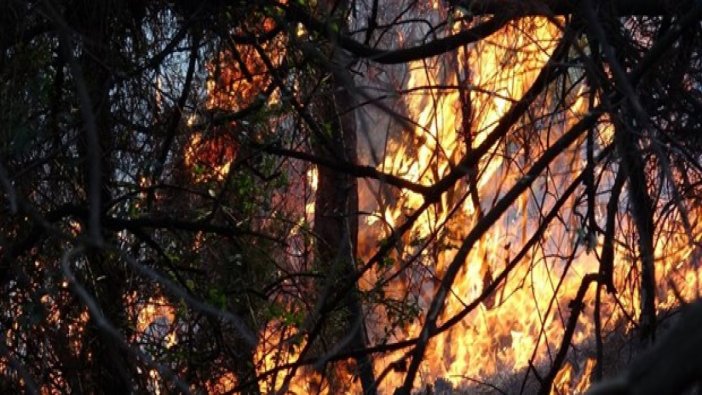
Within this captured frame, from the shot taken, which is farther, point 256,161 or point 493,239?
point 493,239

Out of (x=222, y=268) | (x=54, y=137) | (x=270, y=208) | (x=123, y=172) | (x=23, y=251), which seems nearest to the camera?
(x=23, y=251)

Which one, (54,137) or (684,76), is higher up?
(54,137)

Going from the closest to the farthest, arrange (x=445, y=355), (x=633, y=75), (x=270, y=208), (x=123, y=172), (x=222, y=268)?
(x=633, y=75) → (x=123, y=172) → (x=222, y=268) → (x=270, y=208) → (x=445, y=355)

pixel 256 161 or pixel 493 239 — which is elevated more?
pixel 493 239

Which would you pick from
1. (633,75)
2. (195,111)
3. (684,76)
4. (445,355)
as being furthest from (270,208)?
(445,355)

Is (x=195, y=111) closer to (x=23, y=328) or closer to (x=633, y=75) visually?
(x=23, y=328)

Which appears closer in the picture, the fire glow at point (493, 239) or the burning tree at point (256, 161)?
the burning tree at point (256, 161)

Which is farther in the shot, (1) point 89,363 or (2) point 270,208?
(2) point 270,208

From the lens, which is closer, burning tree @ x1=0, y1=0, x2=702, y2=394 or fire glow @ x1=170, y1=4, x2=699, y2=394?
burning tree @ x1=0, y1=0, x2=702, y2=394

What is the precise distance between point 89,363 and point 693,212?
85.6 inches

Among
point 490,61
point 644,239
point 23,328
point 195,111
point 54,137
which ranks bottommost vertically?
point 644,239

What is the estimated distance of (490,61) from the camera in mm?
4973

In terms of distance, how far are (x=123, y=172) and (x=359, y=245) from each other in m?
4.87

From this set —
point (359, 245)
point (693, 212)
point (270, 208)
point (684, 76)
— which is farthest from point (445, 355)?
point (684, 76)
